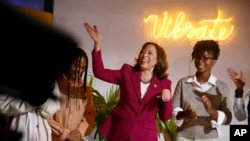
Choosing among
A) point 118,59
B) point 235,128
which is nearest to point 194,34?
point 118,59

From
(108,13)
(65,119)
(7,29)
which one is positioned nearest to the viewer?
(7,29)

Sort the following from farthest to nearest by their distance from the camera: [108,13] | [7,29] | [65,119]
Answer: [108,13]
[65,119]
[7,29]

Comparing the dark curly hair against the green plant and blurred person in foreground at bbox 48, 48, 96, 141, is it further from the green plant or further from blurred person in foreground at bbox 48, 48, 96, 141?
blurred person in foreground at bbox 48, 48, 96, 141

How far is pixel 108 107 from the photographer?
69.1 inches

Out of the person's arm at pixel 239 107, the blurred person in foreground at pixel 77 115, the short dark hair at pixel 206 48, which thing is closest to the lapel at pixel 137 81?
the blurred person in foreground at pixel 77 115

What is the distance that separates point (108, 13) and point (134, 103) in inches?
20.4

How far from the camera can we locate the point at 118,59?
1820mm

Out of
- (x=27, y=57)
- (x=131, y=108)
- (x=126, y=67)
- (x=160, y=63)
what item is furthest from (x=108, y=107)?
(x=27, y=57)

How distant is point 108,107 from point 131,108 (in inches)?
4.8

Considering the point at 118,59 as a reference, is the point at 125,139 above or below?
below

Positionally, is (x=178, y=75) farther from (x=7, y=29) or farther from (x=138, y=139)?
(x=7, y=29)

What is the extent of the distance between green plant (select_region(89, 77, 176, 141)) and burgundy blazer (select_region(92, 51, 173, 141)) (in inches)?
0.8

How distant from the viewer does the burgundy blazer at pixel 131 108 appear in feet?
5.68

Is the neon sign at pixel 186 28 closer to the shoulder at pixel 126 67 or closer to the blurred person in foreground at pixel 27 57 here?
the shoulder at pixel 126 67
